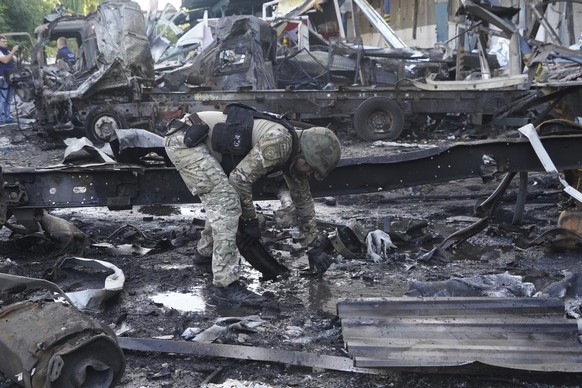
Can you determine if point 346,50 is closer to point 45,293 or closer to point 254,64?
point 254,64

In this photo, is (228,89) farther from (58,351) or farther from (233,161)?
(58,351)

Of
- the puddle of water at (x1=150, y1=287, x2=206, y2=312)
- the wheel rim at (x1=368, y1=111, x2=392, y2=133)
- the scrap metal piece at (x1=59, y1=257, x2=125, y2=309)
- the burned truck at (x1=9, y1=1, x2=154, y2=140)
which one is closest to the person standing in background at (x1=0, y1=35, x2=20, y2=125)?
the burned truck at (x1=9, y1=1, x2=154, y2=140)

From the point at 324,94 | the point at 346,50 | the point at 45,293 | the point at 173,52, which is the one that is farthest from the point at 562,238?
the point at 173,52

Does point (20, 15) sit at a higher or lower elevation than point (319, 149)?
higher

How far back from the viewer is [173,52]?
24984 millimetres

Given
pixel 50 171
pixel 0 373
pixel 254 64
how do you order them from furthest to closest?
pixel 254 64 → pixel 50 171 → pixel 0 373

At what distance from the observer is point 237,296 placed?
14.6 feet

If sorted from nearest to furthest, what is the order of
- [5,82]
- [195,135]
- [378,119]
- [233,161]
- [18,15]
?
[195,135], [233,161], [378,119], [5,82], [18,15]

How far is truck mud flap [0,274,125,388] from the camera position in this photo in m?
2.71

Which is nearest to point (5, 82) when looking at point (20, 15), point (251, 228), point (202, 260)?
point (202, 260)

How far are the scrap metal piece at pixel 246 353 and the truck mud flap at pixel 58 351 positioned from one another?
0.68m

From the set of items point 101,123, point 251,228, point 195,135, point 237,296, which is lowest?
point 237,296

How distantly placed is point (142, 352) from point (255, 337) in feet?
2.13

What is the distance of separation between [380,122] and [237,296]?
7985mm
